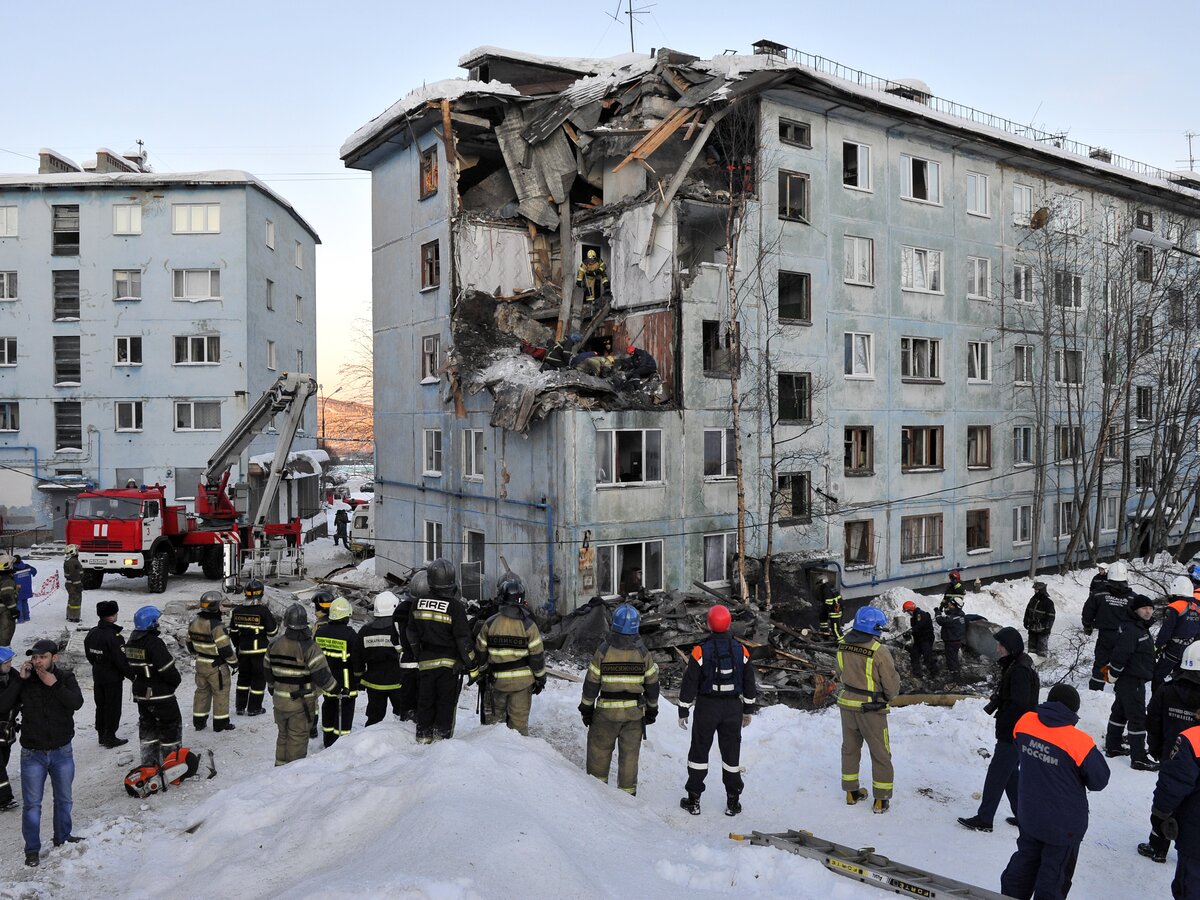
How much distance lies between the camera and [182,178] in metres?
36.2

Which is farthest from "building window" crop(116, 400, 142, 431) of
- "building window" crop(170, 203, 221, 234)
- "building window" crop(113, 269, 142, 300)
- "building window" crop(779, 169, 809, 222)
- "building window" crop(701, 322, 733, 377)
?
"building window" crop(779, 169, 809, 222)

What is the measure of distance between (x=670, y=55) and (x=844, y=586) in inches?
620

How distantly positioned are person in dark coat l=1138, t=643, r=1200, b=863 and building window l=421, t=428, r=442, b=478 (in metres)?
20.6

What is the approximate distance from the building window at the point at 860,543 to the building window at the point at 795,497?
2030 millimetres

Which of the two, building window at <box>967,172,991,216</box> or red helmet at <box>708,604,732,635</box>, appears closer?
red helmet at <box>708,604,732,635</box>

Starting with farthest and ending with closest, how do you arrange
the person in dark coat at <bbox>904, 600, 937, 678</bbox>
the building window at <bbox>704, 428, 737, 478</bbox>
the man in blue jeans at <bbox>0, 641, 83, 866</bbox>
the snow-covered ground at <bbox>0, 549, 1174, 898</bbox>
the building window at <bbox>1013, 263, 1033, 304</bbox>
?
1. the building window at <bbox>1013, 263, 1033, 304</bbox>
2. the building window at <bbox>704, 428, 737, 478</bbox>
3. the person in dark coat at <bbox>904, 600, 937, 678</bbox>
4. the man in blue jeans at <bbox>0, 641, 83, 866</bbox>
5. the snow-covered ground at <bbox>0, 549, 1174, 898</bbox>

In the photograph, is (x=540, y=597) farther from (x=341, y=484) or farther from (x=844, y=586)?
(x=341, y=484)

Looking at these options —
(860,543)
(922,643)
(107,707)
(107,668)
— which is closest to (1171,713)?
(922,643)

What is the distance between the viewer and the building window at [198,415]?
36594 mm

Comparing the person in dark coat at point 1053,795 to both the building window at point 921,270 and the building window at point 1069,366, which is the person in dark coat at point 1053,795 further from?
the building window at point 1069,366

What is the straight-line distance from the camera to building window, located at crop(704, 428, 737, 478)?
22.5 metres

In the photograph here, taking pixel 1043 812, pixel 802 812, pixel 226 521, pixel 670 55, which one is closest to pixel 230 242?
pixel 226 521

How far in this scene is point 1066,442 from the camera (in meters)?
32.0

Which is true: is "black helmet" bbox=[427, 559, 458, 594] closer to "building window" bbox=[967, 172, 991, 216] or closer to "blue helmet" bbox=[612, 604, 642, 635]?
"blue helmet" bbox=[612, 604, 642, 635]
